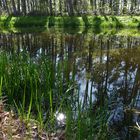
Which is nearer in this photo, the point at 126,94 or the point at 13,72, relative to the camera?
the point at 13,72

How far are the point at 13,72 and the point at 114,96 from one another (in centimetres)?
290

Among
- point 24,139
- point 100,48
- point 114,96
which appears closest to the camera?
point 24,139

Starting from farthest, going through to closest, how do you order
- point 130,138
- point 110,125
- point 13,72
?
1. point 13,72
2. point 110,125
3. point 130,138

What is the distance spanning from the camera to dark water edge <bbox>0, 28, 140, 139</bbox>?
20.0 feet

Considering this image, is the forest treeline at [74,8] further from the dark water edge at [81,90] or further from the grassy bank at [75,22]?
the dark water edge at [81,90]

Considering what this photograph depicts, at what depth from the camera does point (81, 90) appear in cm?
1011

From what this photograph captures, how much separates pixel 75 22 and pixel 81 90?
93.7ft

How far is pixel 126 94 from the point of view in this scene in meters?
9.98

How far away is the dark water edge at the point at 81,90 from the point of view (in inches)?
240

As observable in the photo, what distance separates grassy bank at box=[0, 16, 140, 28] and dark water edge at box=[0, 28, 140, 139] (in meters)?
19.8

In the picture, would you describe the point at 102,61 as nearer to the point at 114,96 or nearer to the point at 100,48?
the point at 100,48

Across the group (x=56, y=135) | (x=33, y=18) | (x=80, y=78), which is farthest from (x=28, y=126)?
(x=33, y=18)

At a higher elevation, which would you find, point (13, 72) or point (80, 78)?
point (13, 72)

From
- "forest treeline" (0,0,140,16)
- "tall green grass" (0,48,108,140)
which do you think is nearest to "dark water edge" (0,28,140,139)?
"tall green grass" (0,48,108,140)
